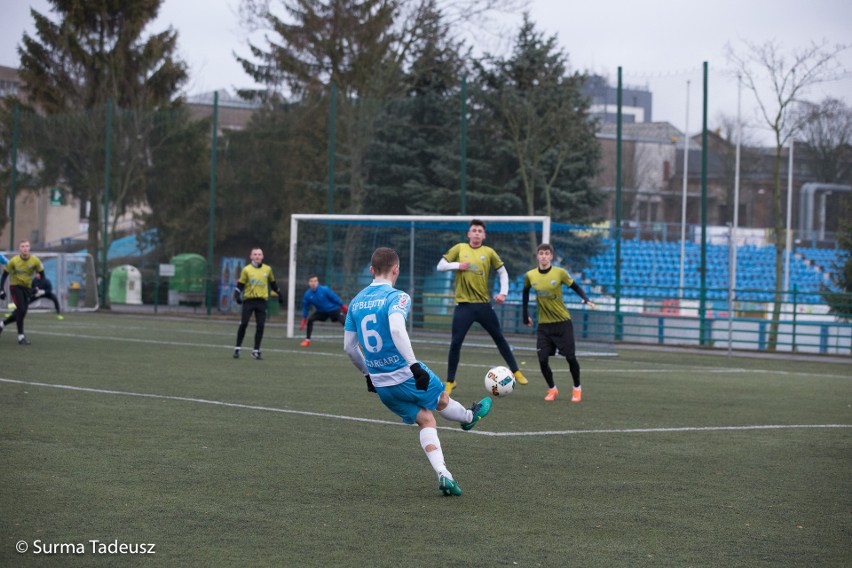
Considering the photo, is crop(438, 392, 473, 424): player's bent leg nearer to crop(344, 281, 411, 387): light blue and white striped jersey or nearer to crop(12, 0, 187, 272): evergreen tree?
crop(344, 281, 411, 387): light blue and white striped jersey

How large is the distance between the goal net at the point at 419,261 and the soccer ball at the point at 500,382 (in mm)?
11489

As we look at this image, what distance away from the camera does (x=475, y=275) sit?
46.2ft

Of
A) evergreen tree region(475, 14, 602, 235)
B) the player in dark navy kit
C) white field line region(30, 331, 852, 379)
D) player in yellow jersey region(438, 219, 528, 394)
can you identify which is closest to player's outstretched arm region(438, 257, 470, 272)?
player in yellow jersey region(438, 219, 528, 394)

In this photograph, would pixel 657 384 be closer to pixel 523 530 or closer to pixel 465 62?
pixel 523 530

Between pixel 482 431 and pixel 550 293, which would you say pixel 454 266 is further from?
pixel 482 431

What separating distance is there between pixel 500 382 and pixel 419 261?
16.5m

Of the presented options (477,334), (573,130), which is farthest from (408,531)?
(573,130)

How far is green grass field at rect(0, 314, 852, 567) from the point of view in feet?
19.2

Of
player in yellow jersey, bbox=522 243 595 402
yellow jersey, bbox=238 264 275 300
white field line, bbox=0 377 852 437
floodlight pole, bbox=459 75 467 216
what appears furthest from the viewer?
floodlight pole, bbox=459 75 467 216

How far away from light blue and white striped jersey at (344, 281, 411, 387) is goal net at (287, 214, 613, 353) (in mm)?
14848

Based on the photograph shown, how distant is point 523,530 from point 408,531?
0.66 metres

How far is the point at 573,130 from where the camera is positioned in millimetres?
32219

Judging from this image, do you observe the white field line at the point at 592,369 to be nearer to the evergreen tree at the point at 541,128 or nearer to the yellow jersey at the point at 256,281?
the yellow jersey at the point at 256,281

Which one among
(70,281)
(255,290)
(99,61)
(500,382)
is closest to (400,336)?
(500,382)
